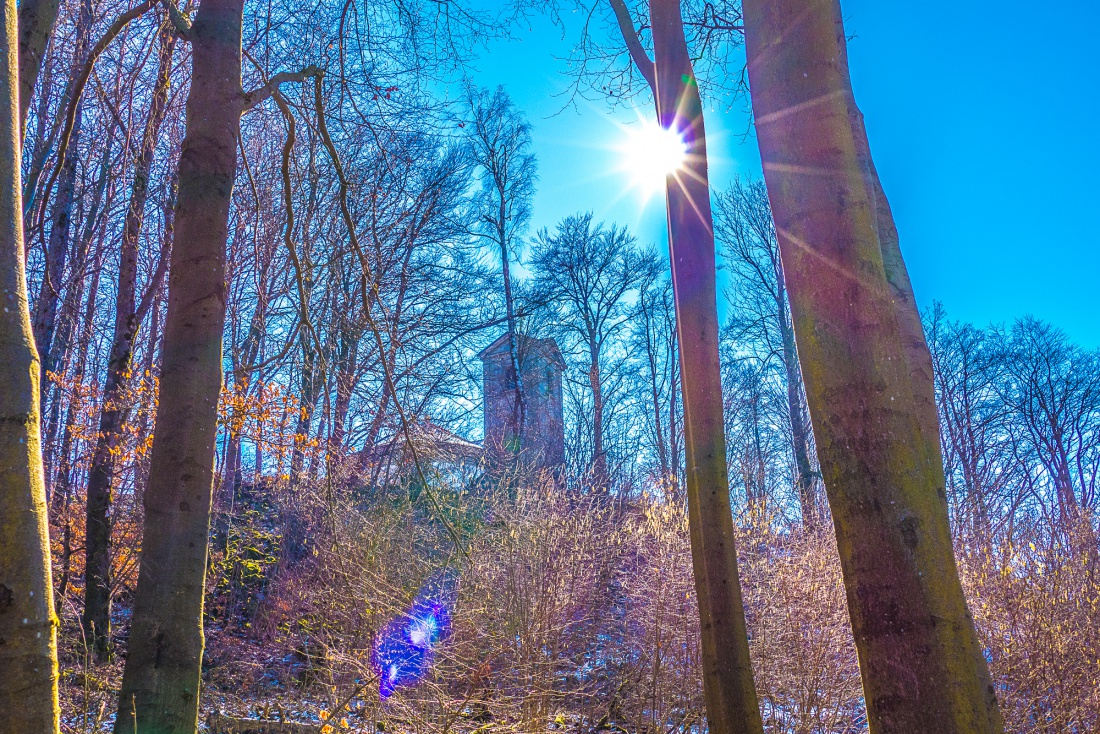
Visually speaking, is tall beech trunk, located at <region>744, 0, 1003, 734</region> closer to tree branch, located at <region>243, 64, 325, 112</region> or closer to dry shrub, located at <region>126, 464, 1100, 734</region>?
tree branch, located at <region>243, 64, 325, 112</region>

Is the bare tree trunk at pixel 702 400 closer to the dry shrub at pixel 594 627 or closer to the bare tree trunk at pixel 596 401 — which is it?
the dry shrub at pixel 594 627

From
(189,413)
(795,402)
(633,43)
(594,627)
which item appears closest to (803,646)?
(594,627)

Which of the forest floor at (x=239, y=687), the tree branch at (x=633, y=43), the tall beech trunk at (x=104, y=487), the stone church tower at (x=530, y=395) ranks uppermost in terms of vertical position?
the stone church tower at (x=530, y=395)

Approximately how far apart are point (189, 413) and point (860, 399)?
2351mm

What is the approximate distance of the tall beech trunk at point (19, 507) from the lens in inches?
43.9

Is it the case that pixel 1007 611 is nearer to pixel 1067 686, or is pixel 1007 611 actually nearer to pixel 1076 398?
pixel 1067 686

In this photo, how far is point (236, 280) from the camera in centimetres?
1097

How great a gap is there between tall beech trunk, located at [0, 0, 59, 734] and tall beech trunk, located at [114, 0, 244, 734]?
1.25 metres

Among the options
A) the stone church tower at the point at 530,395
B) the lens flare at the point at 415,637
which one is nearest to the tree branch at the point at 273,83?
the lens flare at the point at 415,637

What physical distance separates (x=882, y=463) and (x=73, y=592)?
963cm

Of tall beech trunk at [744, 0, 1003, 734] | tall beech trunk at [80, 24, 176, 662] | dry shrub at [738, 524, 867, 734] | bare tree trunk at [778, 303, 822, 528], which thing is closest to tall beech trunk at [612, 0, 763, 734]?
tall beech trunk at [744, 0, 1003, 734]

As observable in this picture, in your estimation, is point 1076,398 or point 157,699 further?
point 1076,398

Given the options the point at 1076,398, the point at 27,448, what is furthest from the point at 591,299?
the point at 27,448

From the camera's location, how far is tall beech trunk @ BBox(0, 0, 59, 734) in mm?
1115
